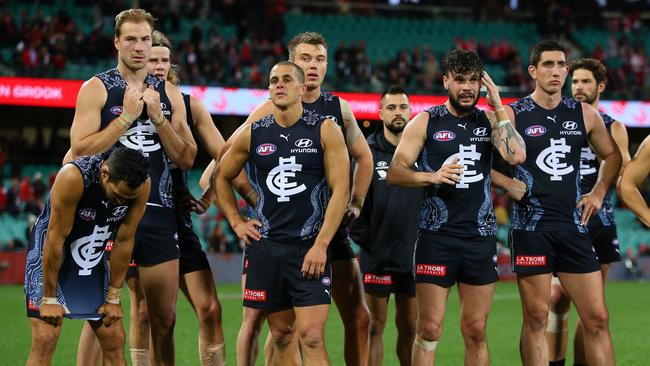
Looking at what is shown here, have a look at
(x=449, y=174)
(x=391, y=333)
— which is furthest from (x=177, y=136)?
(x=391, y=333)

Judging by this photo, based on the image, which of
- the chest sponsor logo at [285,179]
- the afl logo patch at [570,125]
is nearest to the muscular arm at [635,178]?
the afl logo patch at [570,125]

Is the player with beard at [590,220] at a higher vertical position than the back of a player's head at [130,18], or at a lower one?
lower

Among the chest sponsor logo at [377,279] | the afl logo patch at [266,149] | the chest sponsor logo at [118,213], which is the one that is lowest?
the chest sponsor logo at [377,279]

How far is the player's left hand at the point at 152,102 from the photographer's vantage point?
684cm

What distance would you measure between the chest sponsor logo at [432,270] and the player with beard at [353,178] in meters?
0.62

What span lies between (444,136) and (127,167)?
2.50 m

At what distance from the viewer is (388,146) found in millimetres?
8844

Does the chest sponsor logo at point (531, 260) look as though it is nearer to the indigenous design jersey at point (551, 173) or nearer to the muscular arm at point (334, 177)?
the indigenous design jersey at point (551, 173)

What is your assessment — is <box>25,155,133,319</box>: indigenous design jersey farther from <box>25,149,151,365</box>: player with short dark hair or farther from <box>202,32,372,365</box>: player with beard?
<box>202,32,372,365</box>: player with beard

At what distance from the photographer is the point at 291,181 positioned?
6.82 meters

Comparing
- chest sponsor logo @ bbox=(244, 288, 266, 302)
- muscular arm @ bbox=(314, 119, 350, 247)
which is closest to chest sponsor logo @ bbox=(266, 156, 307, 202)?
muscular arm @ bbox=(314, 119, 350, 247)

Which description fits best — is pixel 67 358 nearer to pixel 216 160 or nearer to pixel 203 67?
pixel 216 160

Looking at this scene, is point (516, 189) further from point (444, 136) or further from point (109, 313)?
point (109, 313)

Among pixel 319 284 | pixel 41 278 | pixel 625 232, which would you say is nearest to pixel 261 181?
pixel 319 284
